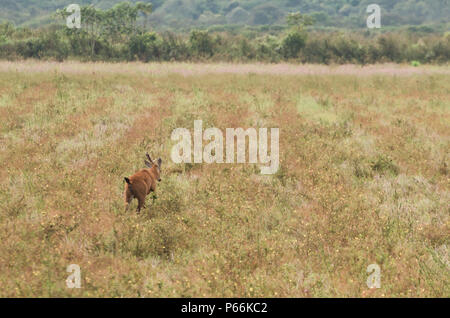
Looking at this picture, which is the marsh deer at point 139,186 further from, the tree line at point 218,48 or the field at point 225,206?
the tree line at point 218,48

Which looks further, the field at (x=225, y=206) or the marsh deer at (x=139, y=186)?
the marsh deer at (x=139, y=186)

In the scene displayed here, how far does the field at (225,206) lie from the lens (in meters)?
3.44

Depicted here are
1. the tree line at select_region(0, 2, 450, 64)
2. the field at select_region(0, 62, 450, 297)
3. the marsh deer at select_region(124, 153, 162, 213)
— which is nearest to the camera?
the field at select_region(0, 62, 450, 297)

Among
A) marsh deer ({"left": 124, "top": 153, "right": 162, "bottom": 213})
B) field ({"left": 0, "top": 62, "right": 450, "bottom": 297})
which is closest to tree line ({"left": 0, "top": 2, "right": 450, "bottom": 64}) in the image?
field ({"left": 0, "top": 62, "right": 450, "bottom": 297})

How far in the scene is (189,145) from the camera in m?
8.22

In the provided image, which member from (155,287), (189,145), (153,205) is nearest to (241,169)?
(189,145)

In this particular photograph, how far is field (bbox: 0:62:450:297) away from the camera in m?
3.44

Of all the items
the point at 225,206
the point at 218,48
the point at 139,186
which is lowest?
the point at 225,206

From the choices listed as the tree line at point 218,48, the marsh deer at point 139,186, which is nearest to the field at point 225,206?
the marsh deer at point 139,186

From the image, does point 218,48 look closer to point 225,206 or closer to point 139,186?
point 225,206

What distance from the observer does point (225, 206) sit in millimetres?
5082

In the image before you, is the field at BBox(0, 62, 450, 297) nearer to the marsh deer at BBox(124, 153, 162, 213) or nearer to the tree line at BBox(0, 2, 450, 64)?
the marsh deer at BBox(124, 153, 162, 213)

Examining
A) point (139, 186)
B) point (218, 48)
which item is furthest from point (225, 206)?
point (218, 48)
